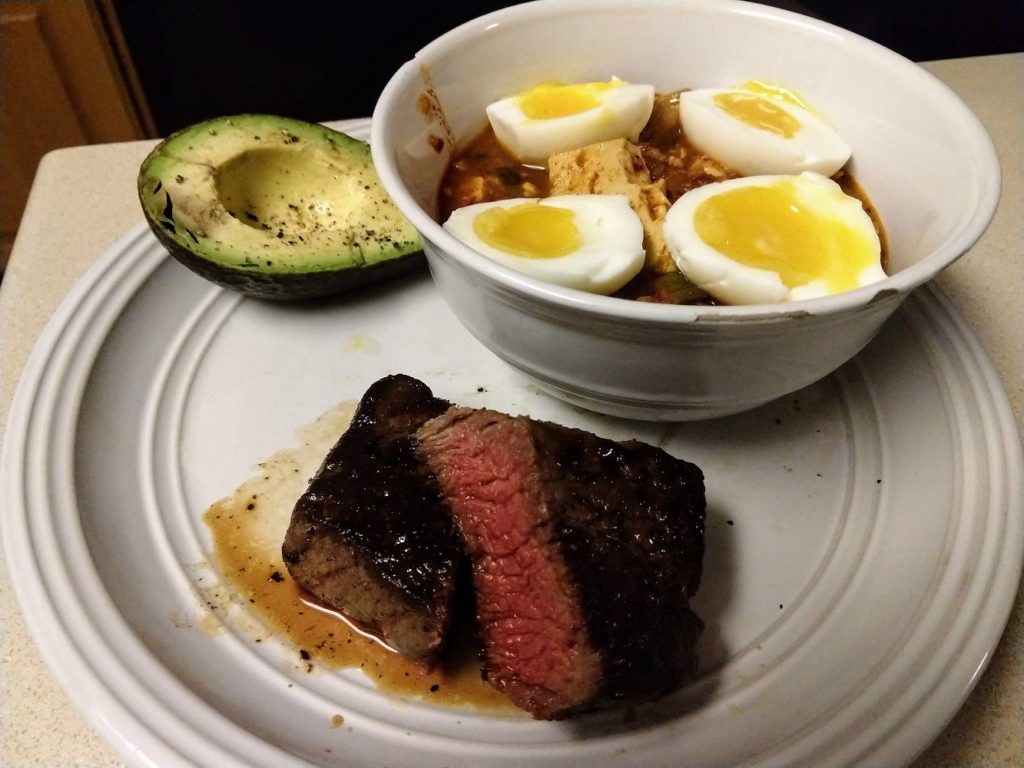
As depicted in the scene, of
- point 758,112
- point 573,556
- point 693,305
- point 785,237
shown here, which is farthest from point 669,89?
point 573,556

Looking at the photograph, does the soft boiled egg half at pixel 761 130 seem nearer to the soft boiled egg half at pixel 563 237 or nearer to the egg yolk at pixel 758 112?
the egg yolk at pixel 758 112

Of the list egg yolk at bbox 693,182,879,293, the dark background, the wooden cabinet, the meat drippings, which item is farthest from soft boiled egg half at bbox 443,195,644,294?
the wooden cabinet

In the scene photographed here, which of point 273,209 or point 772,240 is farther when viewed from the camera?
point 273,209

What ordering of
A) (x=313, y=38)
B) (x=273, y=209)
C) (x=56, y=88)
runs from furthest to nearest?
(x=313, y=38) < (x=56, y=88) < (x=273, y=209)

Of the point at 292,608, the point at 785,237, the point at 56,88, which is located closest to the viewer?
the point at 292,608

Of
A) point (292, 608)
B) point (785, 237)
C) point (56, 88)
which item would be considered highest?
point (785, 237)

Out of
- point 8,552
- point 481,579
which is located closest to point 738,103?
point 481,579

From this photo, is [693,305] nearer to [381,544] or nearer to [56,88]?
[381,544]
